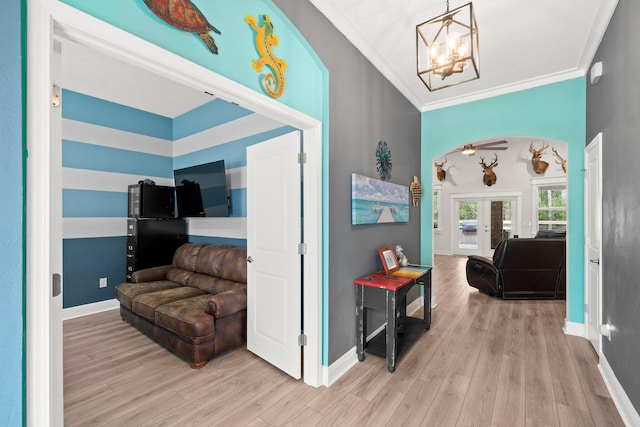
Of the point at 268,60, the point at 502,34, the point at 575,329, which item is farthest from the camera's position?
the point at 575,329

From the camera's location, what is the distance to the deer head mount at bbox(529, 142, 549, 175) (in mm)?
7152

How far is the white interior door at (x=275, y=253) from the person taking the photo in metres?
2.33

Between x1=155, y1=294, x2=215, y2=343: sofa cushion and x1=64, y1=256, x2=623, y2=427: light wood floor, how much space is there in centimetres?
31

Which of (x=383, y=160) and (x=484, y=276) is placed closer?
(x=383, y=160)

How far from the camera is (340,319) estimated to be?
2500mm

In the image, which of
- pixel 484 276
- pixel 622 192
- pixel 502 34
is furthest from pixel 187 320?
pixel 484 276

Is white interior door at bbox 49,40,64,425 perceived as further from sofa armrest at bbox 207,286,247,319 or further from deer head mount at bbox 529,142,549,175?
deer head mount at bbox 529,142,549,175

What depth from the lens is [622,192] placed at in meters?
2.00

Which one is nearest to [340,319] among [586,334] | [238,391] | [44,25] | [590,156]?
[238,391]

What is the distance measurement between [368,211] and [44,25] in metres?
2.44

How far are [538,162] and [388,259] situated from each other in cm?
678

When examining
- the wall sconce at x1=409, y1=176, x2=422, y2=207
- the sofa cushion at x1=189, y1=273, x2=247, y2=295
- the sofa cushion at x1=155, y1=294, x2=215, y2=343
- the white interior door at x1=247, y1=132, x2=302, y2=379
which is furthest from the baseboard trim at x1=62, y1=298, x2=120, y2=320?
the wall sconce at x1=409, y1=176, x2=422, y2=207

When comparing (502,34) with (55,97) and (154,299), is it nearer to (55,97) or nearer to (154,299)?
(55,97)

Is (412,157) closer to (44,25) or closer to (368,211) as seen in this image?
(368,211)
